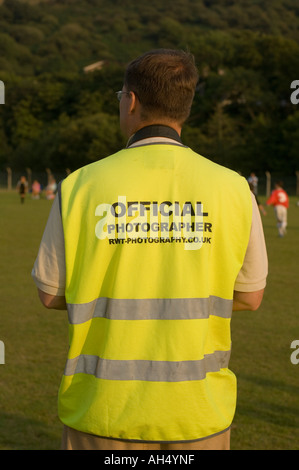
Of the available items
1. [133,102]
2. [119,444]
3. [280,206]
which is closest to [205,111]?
[280,206]

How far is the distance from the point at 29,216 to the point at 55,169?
48.8 m

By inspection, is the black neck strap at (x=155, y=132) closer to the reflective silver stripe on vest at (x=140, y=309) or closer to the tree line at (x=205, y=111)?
the reflective silver stripe on vest at (x=140, y=309)

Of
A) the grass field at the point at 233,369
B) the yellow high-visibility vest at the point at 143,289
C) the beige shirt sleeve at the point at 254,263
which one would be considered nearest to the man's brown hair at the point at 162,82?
the yellow high-visibility vest at the point at 143,289

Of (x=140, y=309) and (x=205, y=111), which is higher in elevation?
(x=205, y=111)

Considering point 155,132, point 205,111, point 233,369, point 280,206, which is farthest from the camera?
point 205,111

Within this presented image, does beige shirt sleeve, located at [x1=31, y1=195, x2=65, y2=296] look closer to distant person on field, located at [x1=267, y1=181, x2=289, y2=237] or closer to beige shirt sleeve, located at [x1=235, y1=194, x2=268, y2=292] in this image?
beige shirt sleeve, located at [x1=235, y1=194, x2=268, y2=292]

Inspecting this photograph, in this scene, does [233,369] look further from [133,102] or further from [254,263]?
[133,102]

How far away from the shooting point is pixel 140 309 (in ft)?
7.72

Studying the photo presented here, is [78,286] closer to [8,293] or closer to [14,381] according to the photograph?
[14,381]

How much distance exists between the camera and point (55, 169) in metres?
78.6

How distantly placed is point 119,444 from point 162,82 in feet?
3.94

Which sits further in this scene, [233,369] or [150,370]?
[233,369]

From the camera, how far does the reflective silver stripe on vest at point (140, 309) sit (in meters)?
2.35

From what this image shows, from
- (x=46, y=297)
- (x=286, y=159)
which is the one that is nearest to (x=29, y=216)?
(x=46, y=297)
